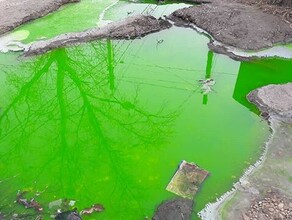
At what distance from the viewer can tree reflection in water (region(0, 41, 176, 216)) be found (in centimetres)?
436

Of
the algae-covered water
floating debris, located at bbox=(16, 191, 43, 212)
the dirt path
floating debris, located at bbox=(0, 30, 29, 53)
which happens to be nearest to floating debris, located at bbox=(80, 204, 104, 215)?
the algae-covered water

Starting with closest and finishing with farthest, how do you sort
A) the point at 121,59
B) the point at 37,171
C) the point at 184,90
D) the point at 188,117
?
1. the point at 37,171
2. the point at 188,117
3. the point at 184,90
4. the point at 121,59

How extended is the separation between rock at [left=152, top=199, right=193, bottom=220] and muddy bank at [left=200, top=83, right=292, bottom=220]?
0.18 m

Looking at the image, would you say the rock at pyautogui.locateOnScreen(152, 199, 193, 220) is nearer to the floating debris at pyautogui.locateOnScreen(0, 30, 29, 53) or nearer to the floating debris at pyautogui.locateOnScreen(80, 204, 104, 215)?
the floating debris at pyautogui.locateOnScreen(80, 204, 104, 215)

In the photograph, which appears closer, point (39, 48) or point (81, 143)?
point (81, 143)

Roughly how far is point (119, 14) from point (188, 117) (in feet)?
12.5

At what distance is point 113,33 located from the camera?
23.9ft

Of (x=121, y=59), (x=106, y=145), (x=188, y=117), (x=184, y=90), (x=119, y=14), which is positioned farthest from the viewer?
(x=119, y=14)

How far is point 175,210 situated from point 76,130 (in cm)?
202

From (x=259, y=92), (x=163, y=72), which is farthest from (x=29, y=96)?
(x=259, y=92)

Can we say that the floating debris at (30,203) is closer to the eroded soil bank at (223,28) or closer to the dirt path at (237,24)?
the eroded soil bank at (223,28)

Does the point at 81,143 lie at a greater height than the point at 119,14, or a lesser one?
lesser

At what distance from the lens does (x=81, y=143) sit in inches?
196

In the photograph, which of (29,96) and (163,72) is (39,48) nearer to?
(29,96)
